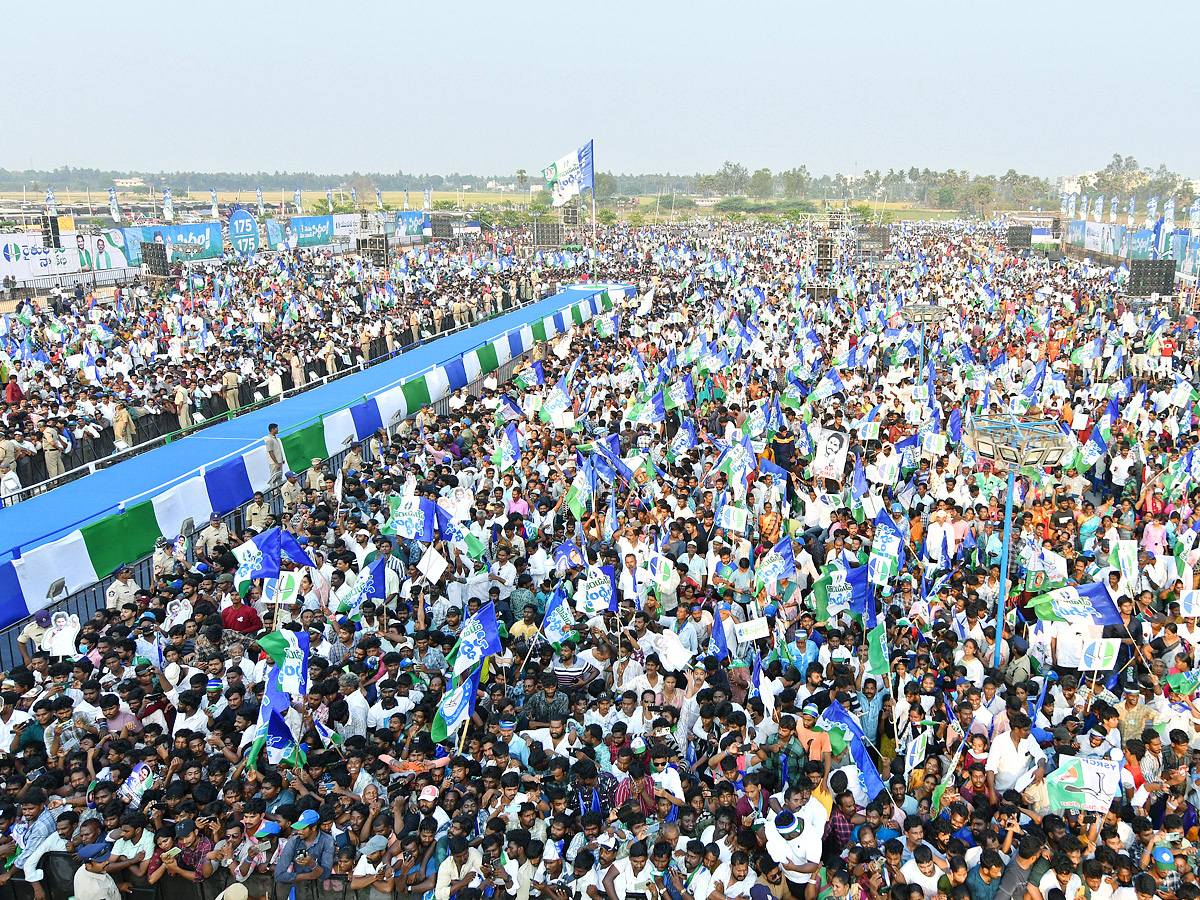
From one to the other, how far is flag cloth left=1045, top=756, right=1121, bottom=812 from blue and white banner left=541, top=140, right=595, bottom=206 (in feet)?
115

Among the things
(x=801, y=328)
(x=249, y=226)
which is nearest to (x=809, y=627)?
(x=801, y=328)

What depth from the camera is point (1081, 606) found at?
7680 mm

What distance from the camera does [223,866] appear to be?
6.05m

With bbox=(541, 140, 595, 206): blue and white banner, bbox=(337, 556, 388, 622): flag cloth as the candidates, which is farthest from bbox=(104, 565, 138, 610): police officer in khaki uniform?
bbox=(541, 140, 595, 206): blue and white banner

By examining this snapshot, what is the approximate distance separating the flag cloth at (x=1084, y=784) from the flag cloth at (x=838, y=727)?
3.98ft

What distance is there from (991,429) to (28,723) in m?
10.3

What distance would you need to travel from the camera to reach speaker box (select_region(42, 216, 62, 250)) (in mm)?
39219

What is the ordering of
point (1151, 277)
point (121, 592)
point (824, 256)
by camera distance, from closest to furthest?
point (121, 592), point (1151, 277), point (824, 256)

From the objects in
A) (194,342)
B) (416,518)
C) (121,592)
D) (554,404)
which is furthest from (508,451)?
(194,342)

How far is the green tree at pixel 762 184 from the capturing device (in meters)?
172

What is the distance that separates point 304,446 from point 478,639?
9.81 meters

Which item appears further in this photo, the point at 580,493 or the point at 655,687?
the point at 580,493

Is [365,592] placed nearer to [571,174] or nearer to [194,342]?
[194,342]

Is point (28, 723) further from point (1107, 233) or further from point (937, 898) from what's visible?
point (1107, 233)
